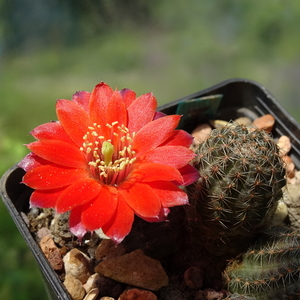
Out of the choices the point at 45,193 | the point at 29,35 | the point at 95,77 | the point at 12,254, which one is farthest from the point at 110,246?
the point at 29,35

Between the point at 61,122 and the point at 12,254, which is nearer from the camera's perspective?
the point at 61,122

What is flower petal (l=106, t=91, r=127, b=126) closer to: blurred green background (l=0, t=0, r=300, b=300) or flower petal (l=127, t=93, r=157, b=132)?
flower petal (l=127, t=93, r=157, b=132)

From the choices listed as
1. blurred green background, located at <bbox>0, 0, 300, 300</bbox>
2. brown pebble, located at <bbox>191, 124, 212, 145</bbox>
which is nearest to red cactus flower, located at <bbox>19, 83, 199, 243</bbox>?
brown pebble, located at <bbox>191, 124, 212, 145</bbox>

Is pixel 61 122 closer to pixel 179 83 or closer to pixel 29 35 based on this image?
pixel 179 83

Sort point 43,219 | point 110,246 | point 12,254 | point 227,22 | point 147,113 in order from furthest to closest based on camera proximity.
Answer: point 227,22
point 12,254
point 43,219
point 110,246
point 147,113

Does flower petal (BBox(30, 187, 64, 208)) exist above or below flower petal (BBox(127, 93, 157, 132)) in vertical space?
below

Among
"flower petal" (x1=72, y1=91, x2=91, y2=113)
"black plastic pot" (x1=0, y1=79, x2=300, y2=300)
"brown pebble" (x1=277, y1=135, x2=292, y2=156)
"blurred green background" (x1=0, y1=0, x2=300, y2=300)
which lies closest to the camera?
"flower petal" (x1=72, y1=91, x2=91, y2=113)

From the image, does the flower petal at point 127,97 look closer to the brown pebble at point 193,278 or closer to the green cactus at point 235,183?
the green cactus at point 235,183

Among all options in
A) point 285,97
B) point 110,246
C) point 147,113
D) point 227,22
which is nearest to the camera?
point 147,113
